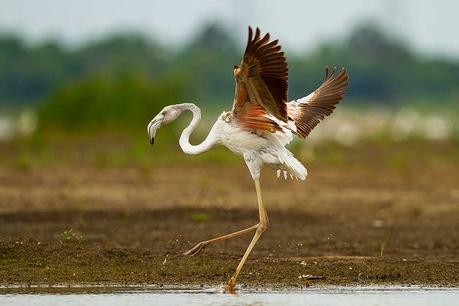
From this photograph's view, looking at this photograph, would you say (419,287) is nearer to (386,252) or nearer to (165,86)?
(386,252)

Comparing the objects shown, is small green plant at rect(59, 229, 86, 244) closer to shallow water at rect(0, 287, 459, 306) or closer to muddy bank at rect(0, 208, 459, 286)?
muddy bank at rect(0, 208, 459, 286)

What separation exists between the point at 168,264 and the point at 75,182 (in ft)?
21.0

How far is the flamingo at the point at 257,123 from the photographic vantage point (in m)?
8.34

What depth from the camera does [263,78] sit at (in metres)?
8.47

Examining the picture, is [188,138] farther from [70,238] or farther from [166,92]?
[166,92]

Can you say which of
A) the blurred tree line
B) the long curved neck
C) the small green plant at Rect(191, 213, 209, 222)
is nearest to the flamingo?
the long curved neck

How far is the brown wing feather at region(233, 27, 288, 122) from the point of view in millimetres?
8250

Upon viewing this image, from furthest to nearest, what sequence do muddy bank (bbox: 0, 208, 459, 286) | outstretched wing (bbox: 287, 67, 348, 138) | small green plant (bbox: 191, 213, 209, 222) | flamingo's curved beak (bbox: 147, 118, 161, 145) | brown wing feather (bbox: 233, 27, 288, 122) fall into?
1. small green plant (bbox: 191, 213, 209, 222)
2. outstretched wing (bbox: 287, 67, 348, 138)
3. flamingo's curved beak (bbox: 147, 118, 161, 145)
4. muddy bank (bbox: 0, 208, 459, 286)
5. brown wing feather (bbox: 233, 27, 288, 122)

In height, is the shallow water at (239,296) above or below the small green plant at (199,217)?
below

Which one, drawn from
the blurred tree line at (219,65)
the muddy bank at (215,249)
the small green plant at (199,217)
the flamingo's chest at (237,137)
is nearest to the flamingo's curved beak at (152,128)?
the flamingo's chest at (237,137)

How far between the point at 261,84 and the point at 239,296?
1.60 m

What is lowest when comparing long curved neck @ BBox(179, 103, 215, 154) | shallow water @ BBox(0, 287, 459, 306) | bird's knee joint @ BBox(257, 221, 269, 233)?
shallow water @ BBox(0, 287, 459, 306)

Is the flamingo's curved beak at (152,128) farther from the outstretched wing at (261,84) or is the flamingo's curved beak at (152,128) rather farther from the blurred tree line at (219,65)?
the blurred tree line at (219,65)

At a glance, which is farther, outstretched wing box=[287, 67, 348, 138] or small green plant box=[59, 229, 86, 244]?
outstretched wing box=[287, 67, 348, 138]
